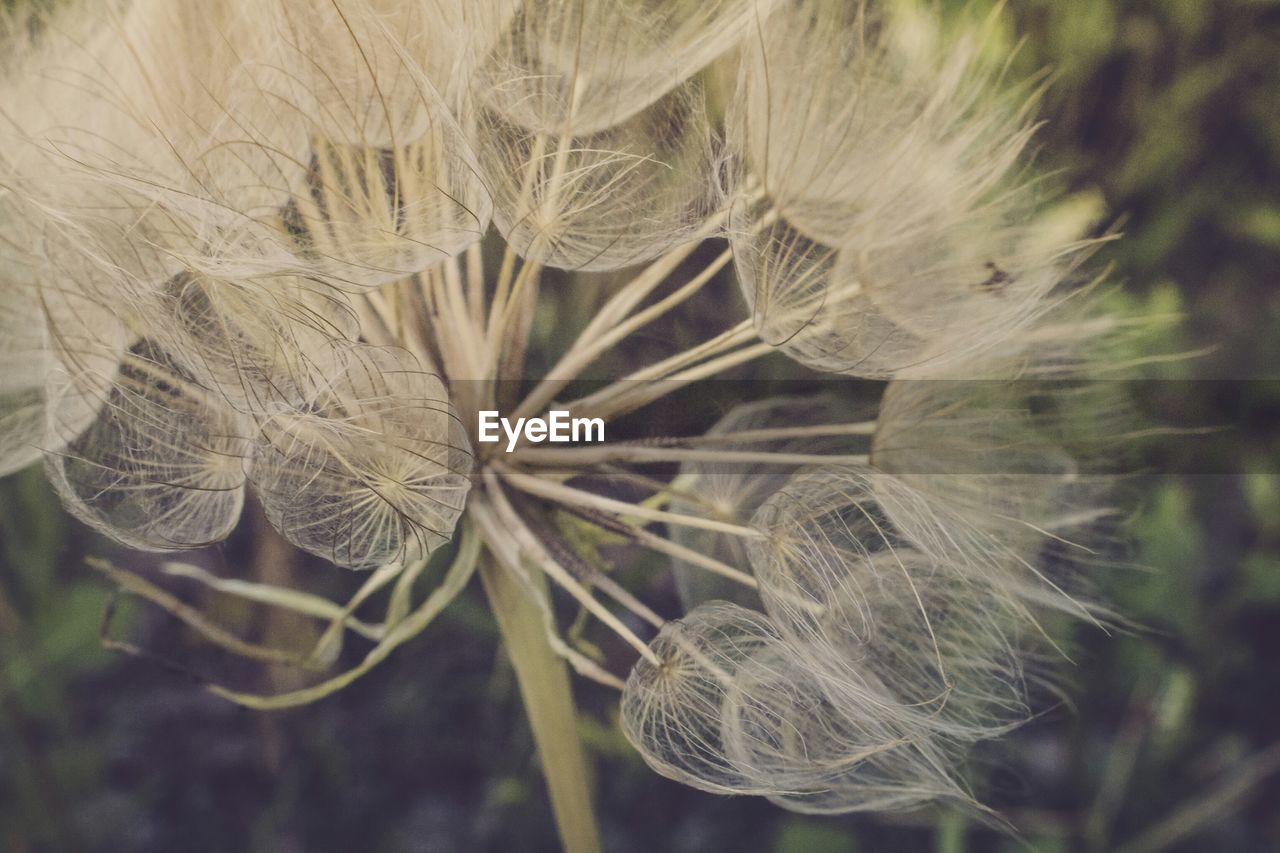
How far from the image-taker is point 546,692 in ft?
1.68

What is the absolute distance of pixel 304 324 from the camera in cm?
37

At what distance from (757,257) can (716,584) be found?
0.23 m

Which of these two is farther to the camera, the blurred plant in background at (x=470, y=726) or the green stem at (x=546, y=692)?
the blurred plant in background at (x=470, y=726)

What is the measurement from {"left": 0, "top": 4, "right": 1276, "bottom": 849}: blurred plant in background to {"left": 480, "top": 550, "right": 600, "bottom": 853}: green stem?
0.38 meters

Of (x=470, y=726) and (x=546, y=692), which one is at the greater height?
(x=546, y=692)

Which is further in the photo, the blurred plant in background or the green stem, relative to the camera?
the blurred plant in background

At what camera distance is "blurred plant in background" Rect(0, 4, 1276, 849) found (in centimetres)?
95

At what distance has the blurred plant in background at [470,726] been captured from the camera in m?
0.95

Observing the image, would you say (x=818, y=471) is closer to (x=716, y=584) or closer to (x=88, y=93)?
(x=716, y=584)

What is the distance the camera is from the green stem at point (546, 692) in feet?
1.65

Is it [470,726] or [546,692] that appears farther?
[470,726]

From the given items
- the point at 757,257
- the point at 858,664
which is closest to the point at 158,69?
the point at 757,257

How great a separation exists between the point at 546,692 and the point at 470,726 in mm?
696

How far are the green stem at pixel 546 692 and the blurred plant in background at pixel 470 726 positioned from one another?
379mm
